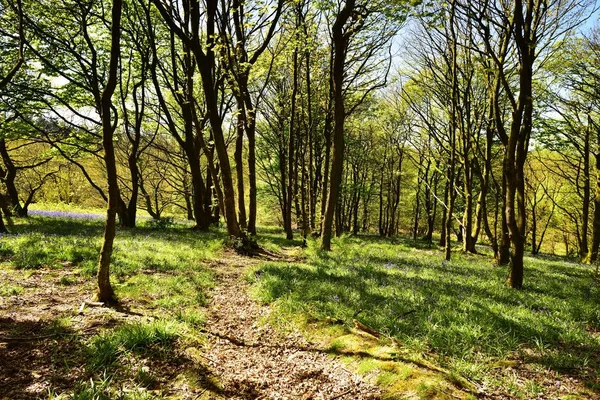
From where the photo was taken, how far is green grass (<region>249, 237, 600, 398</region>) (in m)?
4.86

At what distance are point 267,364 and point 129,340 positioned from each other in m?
1.98

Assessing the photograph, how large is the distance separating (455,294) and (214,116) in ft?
30.6

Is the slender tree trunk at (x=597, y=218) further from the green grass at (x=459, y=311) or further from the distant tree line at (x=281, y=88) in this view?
the green grass at (x=459, y=311)

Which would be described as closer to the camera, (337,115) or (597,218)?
(337,115)

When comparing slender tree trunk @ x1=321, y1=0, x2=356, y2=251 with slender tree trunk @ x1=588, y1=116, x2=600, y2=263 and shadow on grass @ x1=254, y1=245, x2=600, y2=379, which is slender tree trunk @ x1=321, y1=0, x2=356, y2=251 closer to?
shadow on grass @ x1=254, y1=245, x2=600, y2=379

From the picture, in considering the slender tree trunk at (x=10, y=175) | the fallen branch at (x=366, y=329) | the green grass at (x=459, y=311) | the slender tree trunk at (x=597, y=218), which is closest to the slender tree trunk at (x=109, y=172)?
the green grass at (x=459, y=311)

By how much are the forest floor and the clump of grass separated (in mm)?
20

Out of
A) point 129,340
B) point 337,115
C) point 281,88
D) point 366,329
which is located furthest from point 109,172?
point 281,88

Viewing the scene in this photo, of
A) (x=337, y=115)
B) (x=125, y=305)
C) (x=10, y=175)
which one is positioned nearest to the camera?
(x=125, y=305)

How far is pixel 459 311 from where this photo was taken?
21.8ft

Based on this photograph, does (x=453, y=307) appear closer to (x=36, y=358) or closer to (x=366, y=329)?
(x=366, y=329)

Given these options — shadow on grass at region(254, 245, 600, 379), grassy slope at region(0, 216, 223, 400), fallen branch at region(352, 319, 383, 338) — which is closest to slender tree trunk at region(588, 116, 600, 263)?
shadow on grass at region(254, 245, 600, 379)

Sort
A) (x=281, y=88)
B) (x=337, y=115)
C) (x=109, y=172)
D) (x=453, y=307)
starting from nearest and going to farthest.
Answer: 1. (x=109, y=172)
2. (x=453, y=307)
3. (x=337, y=115)
4. (x=281, y=88)

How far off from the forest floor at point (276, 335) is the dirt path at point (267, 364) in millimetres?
23
